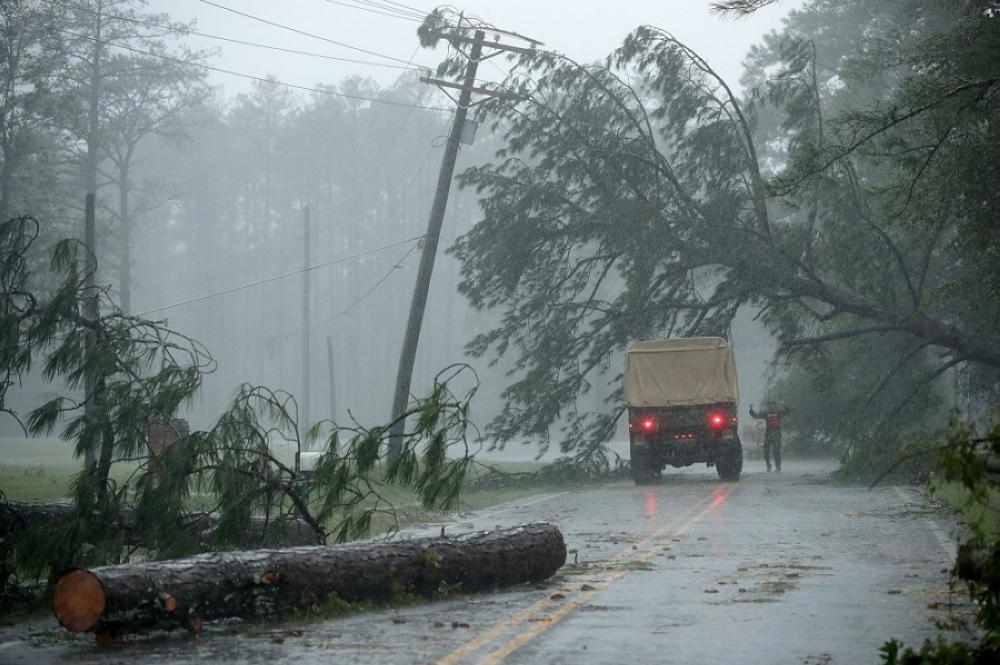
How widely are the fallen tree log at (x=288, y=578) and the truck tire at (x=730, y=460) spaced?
15308mm

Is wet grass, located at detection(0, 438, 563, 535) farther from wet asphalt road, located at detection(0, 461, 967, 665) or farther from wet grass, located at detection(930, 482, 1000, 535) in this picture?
wet grass, located at detection(930, 482, 1000, 535)

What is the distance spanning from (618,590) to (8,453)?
1753 inches

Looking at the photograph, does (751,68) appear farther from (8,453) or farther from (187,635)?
(187,635)

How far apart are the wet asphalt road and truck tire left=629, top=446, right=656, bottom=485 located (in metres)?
9.57

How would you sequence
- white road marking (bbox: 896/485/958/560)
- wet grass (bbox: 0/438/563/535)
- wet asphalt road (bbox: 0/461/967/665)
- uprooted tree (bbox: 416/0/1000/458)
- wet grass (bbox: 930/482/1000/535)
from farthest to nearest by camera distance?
uprooted tree (bbox: 416/0/1000/458), wet grass (bbox: 0/438/563/535), wet grass (bbox: 930/482/1000/535), white road marking (bbox: 896/485/958/560), wet asphalt road (bbox: 0/461/967/665)

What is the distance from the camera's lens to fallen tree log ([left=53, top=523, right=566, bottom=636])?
27.3 feet

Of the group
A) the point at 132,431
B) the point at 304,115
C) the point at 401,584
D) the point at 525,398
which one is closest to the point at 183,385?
the point at 132,431

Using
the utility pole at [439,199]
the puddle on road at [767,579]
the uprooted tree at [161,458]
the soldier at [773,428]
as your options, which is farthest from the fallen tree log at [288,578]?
the soldier at [773,428]

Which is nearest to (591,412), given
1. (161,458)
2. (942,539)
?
(942,539)

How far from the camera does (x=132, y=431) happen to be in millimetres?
11508

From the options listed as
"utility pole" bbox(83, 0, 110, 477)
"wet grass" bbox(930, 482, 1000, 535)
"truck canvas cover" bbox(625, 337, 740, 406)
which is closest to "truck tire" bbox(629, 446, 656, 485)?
"truck canvas cover" bbox(625, 337, 740, 406)

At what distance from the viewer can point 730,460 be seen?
26734 millimetres

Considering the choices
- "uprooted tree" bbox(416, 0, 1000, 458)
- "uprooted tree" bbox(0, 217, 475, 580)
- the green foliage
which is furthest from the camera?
"uprooted tree" bbox(416, 0, 1000, 458)

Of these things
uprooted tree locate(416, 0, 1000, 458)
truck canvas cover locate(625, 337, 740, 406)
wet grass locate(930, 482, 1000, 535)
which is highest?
uprooted tree locate(416, 0, 1000, 458)
